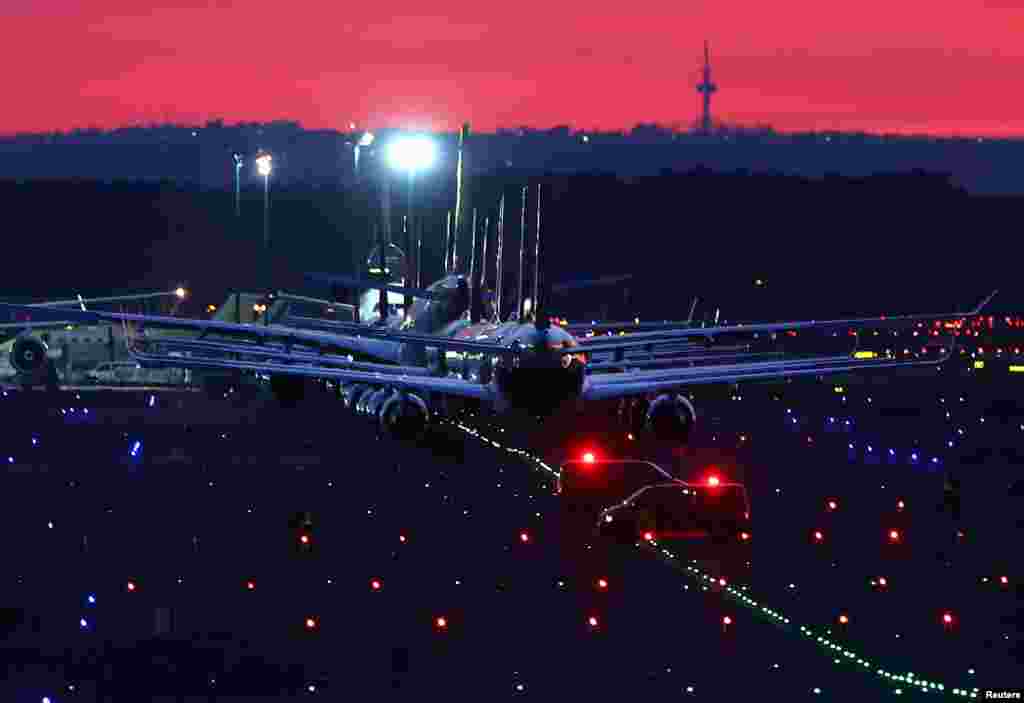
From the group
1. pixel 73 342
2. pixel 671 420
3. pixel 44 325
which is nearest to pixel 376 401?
pixel 671 420

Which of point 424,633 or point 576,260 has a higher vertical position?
point 424,633

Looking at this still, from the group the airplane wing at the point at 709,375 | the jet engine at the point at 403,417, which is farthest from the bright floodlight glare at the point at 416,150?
the jet engine at the point at 403,417

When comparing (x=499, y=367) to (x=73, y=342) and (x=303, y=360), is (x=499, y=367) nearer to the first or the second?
(x=303, y=360)

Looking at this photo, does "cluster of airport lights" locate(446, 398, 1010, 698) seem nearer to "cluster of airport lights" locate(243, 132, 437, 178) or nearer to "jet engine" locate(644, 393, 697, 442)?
"jet engine" locate(644, 393, 697, 442)

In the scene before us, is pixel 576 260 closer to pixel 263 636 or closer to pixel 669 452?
pixel 669 452

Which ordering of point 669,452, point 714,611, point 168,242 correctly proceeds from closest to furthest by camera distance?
point 714,611 < point 669,452 < point 168,242

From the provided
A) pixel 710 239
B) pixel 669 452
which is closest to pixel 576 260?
pixel 710 239

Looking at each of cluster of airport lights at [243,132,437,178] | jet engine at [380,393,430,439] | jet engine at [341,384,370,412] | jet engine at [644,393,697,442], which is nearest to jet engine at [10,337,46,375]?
cluster of airport lights at [243,132,437,178]
